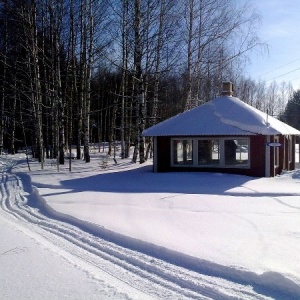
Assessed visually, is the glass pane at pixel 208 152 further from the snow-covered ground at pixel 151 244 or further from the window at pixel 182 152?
the snow-covered ground at pixel 151 244

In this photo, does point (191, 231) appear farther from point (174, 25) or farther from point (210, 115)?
point (174, 25)

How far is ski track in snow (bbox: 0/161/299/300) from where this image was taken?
13.8ft

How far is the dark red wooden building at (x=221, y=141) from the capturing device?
51.2ft

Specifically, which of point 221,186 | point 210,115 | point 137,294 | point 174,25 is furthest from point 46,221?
point 174,25

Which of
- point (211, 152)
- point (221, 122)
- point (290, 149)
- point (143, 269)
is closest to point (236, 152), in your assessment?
point (211, 152)

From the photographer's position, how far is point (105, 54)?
21906 mm

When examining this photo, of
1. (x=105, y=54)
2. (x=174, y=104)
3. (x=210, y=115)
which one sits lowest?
(x=210, y=115)

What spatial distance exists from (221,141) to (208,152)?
792 mm

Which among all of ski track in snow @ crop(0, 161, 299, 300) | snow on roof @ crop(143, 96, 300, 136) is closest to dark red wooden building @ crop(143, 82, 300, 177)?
snow on roof @ crop(143, 96, 300, 136)

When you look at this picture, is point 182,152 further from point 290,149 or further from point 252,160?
point 290,149

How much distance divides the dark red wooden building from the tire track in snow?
9.64 meters

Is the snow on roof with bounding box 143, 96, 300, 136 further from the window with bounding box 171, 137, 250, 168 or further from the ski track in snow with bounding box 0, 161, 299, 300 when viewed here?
the ski track in snow with bounding box 0, 161, 299, 300

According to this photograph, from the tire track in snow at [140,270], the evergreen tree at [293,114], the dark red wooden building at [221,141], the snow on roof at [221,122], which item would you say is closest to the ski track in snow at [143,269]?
the tire track in snow at [140,270]

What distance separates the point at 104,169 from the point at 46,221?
10959 millimetres
